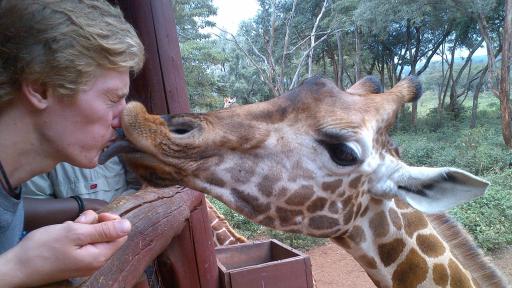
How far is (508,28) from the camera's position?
542 inches

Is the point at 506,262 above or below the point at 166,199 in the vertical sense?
below

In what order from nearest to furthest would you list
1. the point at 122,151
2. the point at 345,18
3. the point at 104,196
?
the point at 122,151 → the point at 104,196 → the point at 345,18

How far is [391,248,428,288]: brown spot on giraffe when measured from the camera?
95.6 inches

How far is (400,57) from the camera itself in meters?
25.2

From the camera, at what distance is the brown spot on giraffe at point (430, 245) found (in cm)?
248

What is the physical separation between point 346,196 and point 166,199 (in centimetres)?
91

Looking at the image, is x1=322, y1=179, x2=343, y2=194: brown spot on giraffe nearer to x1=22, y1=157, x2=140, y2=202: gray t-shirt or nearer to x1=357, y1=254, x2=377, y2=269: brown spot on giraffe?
x1=357, y1=254, x2=377, y2=269: brown spot on giraffe

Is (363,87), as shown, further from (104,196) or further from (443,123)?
(443,123)

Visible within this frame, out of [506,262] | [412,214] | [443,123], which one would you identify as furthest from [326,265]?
[443,123]

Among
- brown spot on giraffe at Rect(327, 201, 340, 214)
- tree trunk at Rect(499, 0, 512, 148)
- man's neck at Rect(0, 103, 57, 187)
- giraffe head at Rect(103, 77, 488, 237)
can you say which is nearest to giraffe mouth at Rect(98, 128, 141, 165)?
giraffe head at Rect(103, 77, 488, 237)

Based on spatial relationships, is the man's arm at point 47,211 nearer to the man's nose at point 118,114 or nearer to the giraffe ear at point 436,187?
the man's nose at point 118,114

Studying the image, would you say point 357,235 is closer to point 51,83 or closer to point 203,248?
point 203,248

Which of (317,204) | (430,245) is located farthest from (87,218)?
(430,245)

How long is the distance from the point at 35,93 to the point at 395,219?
189 cm
